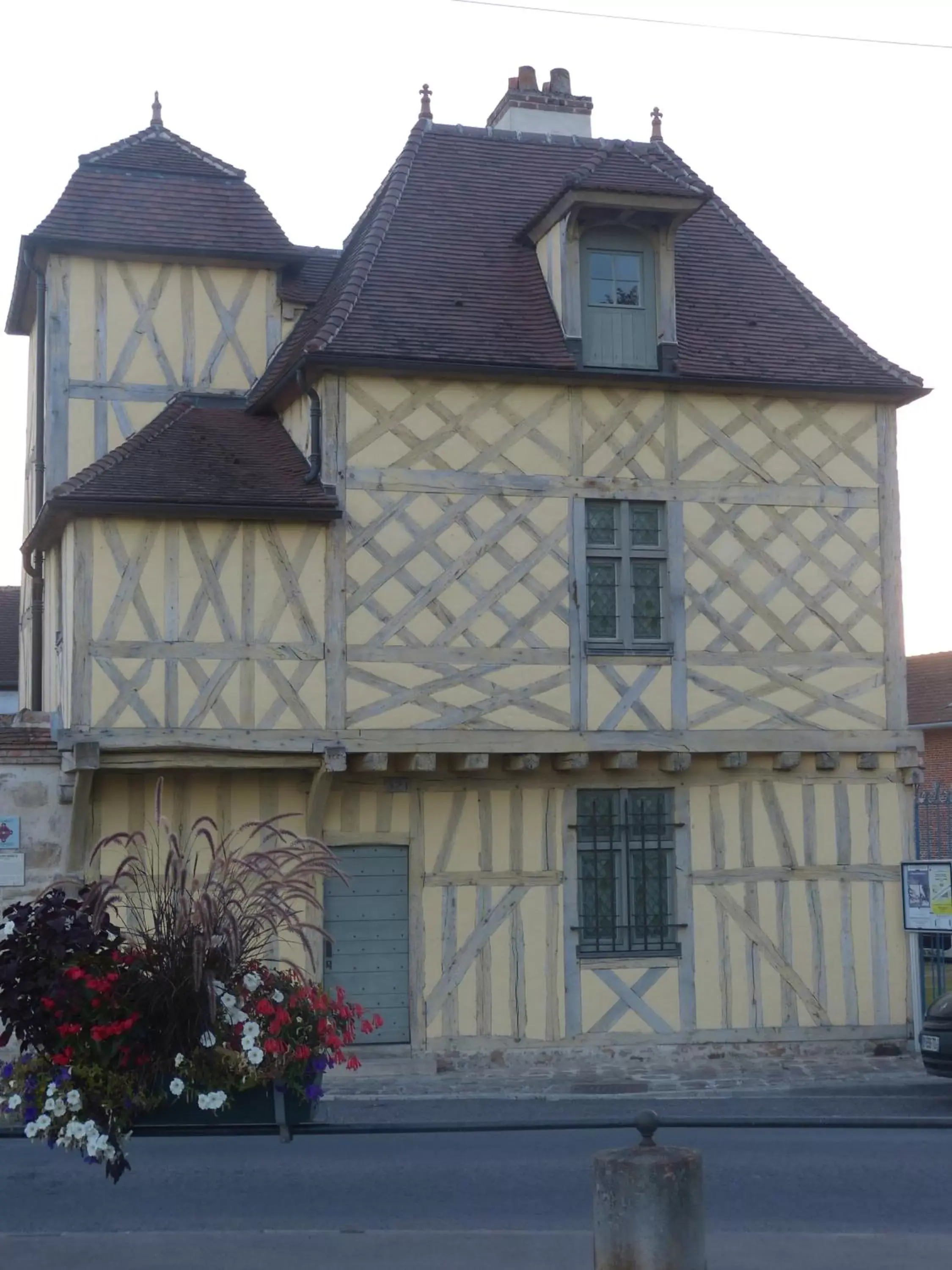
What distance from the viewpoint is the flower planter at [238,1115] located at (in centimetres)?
571

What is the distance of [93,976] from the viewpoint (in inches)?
227

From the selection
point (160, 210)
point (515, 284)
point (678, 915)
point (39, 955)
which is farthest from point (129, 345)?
point (39, 955)

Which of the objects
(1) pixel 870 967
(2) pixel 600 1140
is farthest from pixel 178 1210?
(1) pixel 870 967

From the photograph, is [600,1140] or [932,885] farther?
[932,885]

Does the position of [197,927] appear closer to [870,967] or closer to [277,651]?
[277,651]

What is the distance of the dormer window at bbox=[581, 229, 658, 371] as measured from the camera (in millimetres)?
14375

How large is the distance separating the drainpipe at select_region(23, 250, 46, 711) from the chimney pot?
5.88m

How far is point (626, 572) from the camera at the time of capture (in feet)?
46.2

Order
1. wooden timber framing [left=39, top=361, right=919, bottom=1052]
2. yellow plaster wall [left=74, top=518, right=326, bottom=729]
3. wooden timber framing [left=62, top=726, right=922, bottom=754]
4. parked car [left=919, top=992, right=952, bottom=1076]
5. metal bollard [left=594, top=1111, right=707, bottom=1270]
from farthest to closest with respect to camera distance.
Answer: wooden timber framing [left=39, top=361, right=919, bottom=1052] → yellow plaster wall [left=74, top=518, right=326, bottom=729] → wooden timber framing [left=62, top=726, right=922, bottom=754] → parked car [left=919, top=992, right=952, bottom=1076] → metal bollard [left=594, top=1111, right=707, bottom=1270]

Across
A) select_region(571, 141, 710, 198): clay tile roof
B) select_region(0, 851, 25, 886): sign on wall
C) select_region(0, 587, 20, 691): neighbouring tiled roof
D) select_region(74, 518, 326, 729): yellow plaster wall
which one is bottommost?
select_region(0, 851, 25, 886): sign on wall

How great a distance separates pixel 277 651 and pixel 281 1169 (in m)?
4.42

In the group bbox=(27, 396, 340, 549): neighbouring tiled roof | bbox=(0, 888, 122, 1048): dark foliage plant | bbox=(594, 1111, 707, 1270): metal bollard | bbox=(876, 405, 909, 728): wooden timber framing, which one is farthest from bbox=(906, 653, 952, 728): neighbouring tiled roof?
bbox=(0, 888, 122, 1048): dark foliage plant

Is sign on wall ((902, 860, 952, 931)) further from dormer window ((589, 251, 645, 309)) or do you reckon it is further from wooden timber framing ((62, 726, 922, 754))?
dormer window ((589, 251, 645, 309))

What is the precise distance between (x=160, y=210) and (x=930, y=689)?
21.3 metres
